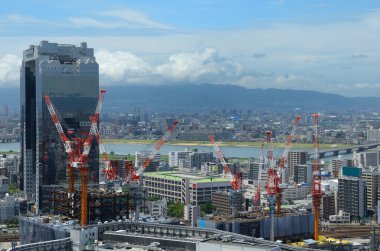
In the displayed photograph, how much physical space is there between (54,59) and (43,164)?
10.0ft

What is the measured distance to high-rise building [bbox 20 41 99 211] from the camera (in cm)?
2000

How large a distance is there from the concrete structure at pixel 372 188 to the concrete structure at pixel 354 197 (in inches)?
42.1

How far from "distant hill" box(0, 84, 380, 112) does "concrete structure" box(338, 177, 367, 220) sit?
248 feet

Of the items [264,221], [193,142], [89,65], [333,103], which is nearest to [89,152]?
[89,65]

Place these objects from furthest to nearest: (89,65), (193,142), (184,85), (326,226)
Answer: (184,85) < (193,142) < (89,65) < (326,226)

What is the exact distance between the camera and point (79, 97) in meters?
20.6

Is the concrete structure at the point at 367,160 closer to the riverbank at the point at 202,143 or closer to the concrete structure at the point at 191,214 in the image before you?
the riverbank at the point at 202,143

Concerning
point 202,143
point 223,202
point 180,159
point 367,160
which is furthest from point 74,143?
point 202,143

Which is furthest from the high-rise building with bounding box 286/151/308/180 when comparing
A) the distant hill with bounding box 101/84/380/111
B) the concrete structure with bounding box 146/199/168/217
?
the distant hill with bounding box 101/84/380/111

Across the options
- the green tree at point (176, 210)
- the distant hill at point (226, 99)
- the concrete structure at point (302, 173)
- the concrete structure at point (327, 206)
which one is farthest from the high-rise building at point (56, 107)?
the distant hill at point (226, 99)

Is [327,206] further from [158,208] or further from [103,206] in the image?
[103,206]

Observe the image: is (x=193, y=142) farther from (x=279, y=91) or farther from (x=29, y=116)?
(x=279, y=91)

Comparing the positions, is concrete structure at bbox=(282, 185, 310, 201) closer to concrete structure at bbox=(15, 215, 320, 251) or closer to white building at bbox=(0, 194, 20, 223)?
white building at bbox=(0, 194, 20, 223)

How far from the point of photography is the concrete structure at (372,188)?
22094 millimetres
